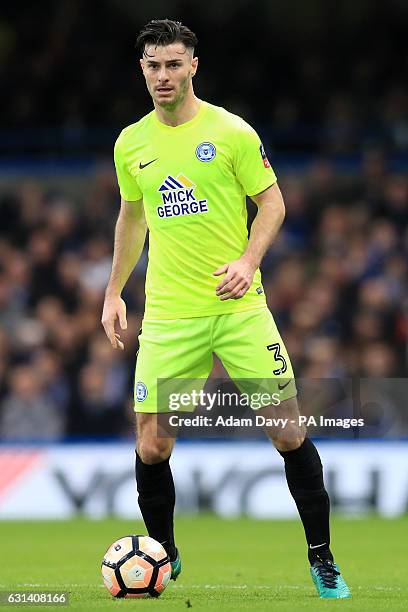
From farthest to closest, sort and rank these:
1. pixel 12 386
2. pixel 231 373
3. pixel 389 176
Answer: pixel 389 176 < pixel 12 386 < pixel 231 373

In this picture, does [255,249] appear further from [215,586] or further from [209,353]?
[215,586]

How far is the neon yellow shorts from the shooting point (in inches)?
251

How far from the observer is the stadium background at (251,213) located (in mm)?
12289

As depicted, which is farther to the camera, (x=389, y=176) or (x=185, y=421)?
(x=389, y=176)

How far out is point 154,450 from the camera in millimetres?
6555

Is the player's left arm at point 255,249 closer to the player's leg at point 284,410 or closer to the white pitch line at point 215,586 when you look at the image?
the player's leg at point 284,410

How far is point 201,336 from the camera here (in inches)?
255

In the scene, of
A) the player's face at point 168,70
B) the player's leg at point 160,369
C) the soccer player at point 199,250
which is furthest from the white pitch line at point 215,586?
the player's face at point 168,70

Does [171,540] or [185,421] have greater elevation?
[185,421]

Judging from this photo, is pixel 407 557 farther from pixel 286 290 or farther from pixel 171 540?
pixel 286 290

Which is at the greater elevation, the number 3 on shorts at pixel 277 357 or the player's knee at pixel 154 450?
the number 3 on shorts at pixel 277 357

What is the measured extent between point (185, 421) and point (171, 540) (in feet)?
1.97

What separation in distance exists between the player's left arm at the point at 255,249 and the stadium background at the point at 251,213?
3.31 meters

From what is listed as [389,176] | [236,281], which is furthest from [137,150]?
[389,176]
